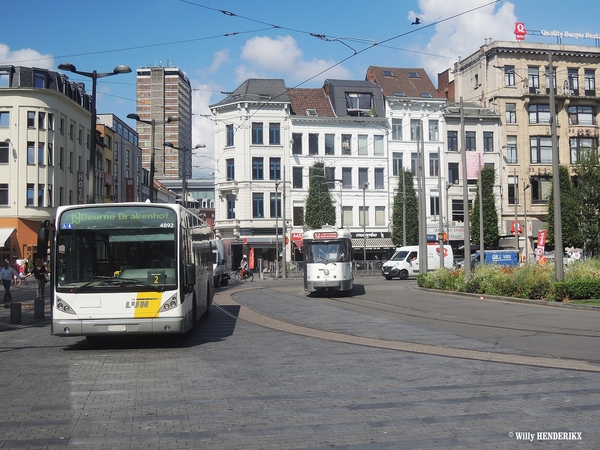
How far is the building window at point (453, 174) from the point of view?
217 feet

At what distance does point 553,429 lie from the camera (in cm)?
686

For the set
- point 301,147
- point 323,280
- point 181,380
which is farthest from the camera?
point 301,147

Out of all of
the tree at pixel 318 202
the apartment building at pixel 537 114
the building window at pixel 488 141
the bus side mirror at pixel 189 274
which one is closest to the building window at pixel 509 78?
the apartment building at pixel 537 114

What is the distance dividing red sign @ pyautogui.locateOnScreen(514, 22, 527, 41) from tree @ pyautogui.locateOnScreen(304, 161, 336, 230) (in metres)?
20.8

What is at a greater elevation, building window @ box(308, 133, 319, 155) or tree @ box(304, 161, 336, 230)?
building window @ box(308, 133, 319, 155)

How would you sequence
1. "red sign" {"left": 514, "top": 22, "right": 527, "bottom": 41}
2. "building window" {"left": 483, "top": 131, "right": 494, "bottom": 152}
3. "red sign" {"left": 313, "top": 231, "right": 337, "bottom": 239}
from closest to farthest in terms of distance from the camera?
"red sign" {"left": 313, "top": 231, "right": 337, "bottom": 239}, "red sign" {"left": 514, "top": 22, "right": 527, "bottom": 41}, "building window" {"left": 483, "top": 131, "right": 494, "bottom": 152}

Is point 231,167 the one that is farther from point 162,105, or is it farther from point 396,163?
point 162,105

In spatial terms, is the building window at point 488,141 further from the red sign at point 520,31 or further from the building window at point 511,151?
the red sign at point 520,31

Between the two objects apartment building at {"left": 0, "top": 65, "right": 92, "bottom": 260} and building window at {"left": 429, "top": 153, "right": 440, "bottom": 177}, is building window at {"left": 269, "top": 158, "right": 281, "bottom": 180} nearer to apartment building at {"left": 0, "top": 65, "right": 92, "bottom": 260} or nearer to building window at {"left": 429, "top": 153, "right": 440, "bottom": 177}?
building window at {"left": 429, "top": 153, "right": 440, "bottom": 177}

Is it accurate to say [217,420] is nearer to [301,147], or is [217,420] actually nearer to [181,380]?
[181,380]

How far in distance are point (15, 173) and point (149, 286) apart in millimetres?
46087

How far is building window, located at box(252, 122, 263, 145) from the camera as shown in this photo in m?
64.2

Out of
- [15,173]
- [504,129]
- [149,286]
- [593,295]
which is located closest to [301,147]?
[504,129]

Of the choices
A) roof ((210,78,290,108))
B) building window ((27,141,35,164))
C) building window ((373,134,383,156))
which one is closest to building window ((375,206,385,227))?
building window ((373,134,383,156))
